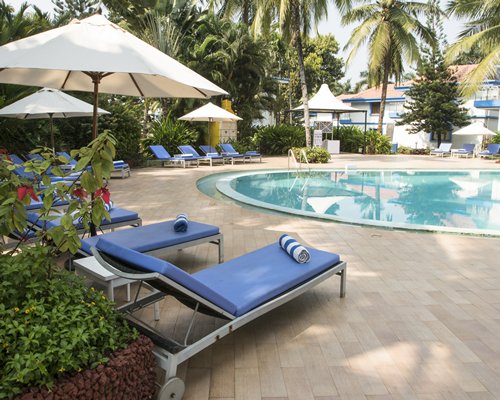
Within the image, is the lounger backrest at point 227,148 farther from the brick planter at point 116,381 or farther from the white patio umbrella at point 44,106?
the brick planter at point 116,381

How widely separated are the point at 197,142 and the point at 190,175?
23.9ft

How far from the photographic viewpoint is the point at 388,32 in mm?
24516

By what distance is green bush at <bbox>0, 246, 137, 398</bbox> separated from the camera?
1.93m

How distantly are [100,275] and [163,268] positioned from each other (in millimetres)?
1273

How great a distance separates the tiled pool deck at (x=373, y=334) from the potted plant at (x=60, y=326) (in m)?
0.65

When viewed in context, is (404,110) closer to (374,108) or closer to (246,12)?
(374,108)

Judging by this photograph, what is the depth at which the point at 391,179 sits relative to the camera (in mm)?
15234

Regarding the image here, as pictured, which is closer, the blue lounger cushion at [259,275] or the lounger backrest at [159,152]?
the blue lounger cushion at [259,275]

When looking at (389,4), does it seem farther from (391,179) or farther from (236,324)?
(236,324)

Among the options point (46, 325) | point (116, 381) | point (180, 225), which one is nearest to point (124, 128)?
point (180, 225)

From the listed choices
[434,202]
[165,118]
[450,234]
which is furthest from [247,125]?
[450,234]

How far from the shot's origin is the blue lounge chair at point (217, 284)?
2.55 m

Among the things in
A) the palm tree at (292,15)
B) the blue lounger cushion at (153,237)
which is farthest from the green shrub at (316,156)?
the blue lounger cushion at (153,237)

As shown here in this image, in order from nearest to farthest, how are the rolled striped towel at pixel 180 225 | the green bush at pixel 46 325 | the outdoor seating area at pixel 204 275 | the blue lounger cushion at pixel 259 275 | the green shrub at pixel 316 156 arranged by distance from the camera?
the green bush at pixel 46 325 < the outdoor seating area at pixel 204 275 < the blue lounger cushion at pixel 259 275 < the rolled striped towel at pixel 180 225 < the green shrub at pixel 316 156
